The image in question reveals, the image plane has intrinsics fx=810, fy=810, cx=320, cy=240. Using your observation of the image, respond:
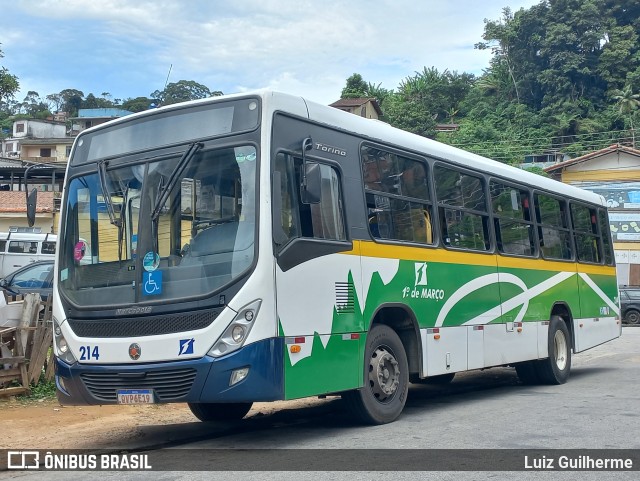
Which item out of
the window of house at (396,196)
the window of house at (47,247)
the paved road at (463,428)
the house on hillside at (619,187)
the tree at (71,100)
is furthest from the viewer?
the tree at (71,100)

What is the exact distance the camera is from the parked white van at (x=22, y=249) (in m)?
30.9

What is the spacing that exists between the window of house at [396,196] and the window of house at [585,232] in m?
5.84

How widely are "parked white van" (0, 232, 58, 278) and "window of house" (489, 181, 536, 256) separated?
22.3 m

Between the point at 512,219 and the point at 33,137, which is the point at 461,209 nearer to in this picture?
the point at 512,219

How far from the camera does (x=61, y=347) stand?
315 inches

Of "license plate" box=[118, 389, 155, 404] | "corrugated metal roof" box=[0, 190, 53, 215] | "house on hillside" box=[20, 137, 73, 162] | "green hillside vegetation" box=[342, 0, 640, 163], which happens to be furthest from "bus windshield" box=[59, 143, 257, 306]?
"house on hillside" box=[20, 137, 73, 162]

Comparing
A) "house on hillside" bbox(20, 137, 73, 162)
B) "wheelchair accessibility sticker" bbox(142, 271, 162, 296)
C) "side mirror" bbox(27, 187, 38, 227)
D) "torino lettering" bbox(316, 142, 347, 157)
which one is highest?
"house on hillside" bbox(20, 137, 73, 162)

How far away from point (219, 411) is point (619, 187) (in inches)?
1647

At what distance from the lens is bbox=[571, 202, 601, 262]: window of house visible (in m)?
14.9

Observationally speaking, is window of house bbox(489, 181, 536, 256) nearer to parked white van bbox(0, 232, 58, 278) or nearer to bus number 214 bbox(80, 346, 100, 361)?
bus number 214 bbox(80, 346, 100, 361)

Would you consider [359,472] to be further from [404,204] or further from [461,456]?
[404,204]

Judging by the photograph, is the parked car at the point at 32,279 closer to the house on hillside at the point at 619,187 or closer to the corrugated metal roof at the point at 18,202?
the corrugated metal roof at the point at 18,202

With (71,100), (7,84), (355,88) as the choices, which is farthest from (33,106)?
(7,84)

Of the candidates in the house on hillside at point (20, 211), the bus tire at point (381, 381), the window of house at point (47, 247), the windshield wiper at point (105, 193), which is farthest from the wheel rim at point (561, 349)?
the house on hillside at point (20, 211)
